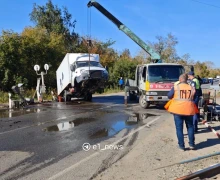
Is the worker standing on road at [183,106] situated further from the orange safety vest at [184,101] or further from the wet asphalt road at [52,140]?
the wet asphalt road at [52,140]

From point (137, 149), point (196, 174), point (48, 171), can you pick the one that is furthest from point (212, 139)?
point (48, 171)

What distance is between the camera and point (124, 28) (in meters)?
20.7

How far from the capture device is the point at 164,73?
14.5m

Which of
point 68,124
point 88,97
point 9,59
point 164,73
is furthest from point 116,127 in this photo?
point 9,59

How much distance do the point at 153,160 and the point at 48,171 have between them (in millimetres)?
2063

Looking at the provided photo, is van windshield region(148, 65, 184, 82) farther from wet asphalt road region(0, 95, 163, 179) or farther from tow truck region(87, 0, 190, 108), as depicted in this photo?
wet asphalt road region(0, 95, 163, 179)

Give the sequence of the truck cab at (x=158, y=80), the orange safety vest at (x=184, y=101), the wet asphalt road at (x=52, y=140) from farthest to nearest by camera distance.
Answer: the truck cab at (x=158, y=80) → the orange safety vest at (x=184, y=101) → the wet asphalt road at (x=52, y=140)

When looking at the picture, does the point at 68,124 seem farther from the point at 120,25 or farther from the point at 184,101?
the point at 120,25

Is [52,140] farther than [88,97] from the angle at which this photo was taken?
No

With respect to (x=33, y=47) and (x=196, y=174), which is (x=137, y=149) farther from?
(x=33, y=47)

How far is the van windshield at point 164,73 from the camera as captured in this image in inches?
563

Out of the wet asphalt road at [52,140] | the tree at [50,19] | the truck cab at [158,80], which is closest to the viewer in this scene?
the wet asphalt road at [52,140]

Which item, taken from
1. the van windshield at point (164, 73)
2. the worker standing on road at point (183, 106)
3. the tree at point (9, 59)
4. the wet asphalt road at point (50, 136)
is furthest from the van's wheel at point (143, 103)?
the tree at point (9, 59)

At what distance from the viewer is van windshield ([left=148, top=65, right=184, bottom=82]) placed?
1431 cm
